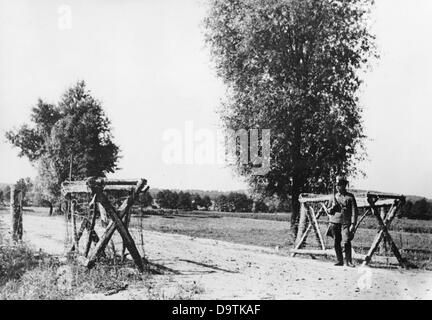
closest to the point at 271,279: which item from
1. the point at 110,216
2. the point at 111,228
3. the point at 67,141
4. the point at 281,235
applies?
the point at 111,228

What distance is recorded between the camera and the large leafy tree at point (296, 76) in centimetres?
1997

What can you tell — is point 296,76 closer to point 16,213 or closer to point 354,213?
point 354,213

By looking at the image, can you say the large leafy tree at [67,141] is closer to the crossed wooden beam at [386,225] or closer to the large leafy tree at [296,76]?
the large leafy tree at [296,76]

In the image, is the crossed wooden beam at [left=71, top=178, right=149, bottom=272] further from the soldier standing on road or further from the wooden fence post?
the soldier standing on road

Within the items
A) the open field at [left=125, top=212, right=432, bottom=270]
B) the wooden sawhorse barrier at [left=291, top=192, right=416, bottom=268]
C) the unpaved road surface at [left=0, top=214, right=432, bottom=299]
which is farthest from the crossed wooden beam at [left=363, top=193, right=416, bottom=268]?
the open field at [left=125, top=212, right=432, bottom=270]

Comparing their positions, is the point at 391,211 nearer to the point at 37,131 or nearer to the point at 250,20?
the point at 250,20

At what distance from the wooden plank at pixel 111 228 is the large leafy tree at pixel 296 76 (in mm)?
9887

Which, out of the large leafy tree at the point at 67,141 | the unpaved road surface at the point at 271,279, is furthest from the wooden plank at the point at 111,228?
the large leafy tree at the point at 67,141

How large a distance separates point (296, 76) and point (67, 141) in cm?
3121

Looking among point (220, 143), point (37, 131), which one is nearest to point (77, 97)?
point (37, 131)

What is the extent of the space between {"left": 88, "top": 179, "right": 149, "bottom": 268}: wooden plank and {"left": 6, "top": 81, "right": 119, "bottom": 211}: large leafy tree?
110ft

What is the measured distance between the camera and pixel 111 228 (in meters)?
11.1

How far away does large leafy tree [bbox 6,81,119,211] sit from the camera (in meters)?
44.4
